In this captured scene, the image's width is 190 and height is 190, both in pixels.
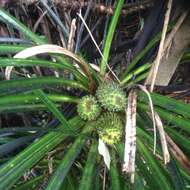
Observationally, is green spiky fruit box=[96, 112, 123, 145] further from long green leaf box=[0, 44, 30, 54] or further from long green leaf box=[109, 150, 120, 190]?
long green leaf box=[0, 44, 30, 54]

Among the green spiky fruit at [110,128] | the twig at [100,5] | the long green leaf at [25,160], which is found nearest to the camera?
the long green leaf at [25,160]

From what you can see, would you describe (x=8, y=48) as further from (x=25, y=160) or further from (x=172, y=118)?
(x=172, y=118)

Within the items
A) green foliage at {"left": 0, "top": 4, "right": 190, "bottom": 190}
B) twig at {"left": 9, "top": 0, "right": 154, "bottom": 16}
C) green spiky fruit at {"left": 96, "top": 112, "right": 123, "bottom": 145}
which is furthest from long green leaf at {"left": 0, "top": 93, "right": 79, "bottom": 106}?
twig at {"left": 9, "top": 0, "right": 154, "bottom": 16}

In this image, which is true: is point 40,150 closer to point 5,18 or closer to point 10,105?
point 10,105

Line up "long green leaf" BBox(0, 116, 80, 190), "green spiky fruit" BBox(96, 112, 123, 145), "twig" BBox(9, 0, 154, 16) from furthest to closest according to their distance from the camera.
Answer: "twig" BBox(9, 0, 154, 16) < "green spiky fruit" BBox(96, 112, 123, 145) < "long green leaf" BBox(0, 116, 80, 190)

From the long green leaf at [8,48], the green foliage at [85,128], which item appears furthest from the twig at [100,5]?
the long green leaf at [8,48]

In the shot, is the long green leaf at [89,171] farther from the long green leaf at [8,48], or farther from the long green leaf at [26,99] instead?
the long green leaf at [8,48]

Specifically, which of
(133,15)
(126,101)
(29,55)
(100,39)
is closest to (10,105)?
(29,55)
